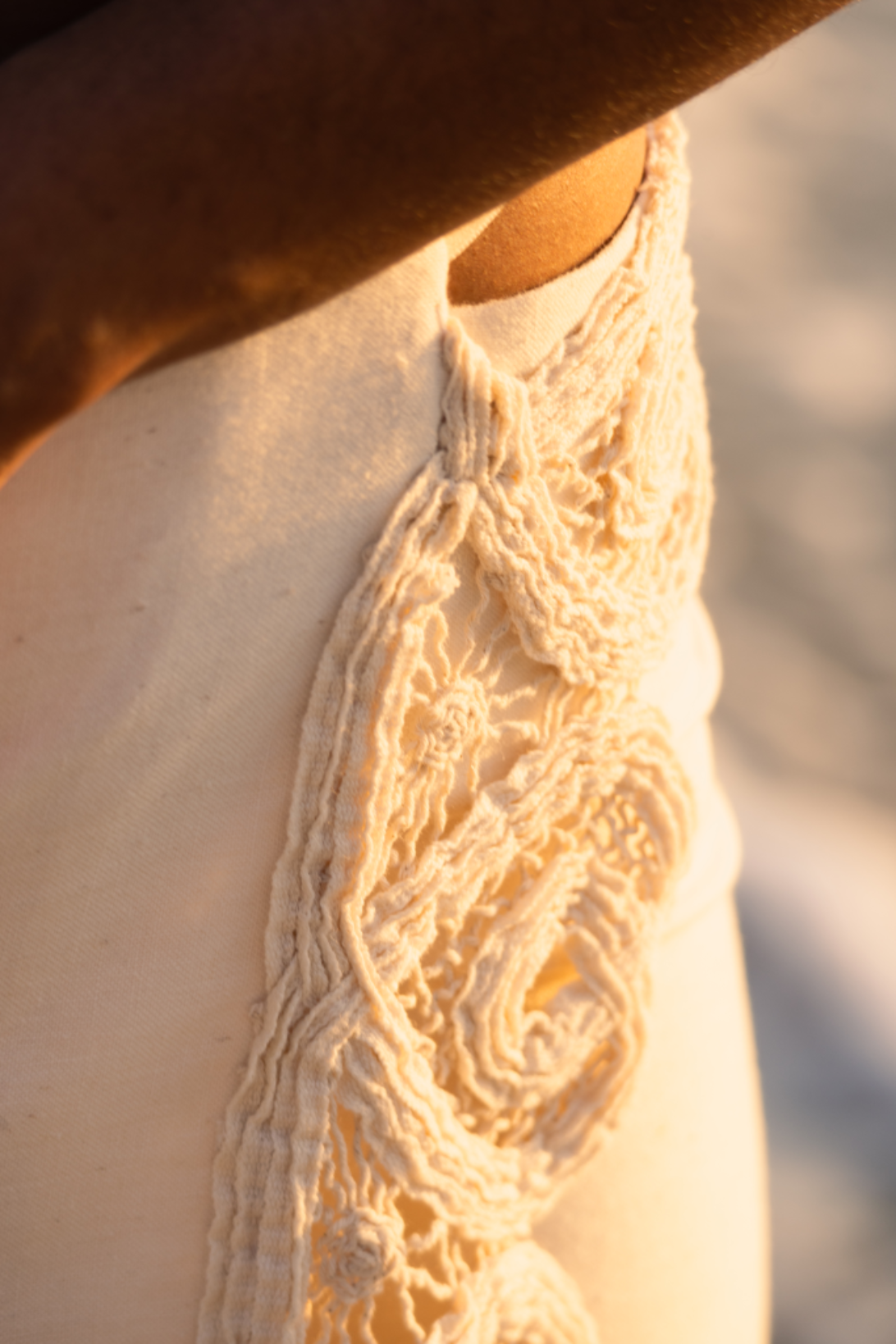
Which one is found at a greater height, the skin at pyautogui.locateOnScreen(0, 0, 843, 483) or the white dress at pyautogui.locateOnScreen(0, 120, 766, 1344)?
the skin at pyautogui.locateOnScreen(0, 0, 843, 483)

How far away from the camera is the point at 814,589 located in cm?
210

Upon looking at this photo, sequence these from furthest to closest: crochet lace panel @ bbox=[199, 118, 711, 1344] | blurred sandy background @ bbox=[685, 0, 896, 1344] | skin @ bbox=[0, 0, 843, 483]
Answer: blurred sandy background @ bbox=[685, 0, 896, 1344], crochet lace panel @ bbox=[199, 118, 711, 1344], skin @ bbox=[0, 0, 843, 483]

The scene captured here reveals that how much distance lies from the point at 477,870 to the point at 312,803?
0.10m

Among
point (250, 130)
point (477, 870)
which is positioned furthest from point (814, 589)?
point (250, 130)

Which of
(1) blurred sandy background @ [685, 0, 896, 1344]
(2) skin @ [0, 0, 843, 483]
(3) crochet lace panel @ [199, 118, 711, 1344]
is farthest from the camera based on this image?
(1) blurred sandy background @ [685, 0, 896, 1344]

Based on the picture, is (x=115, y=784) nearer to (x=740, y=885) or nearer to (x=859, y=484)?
(x=740, y=885)

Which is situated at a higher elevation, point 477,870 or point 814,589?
point 814,589

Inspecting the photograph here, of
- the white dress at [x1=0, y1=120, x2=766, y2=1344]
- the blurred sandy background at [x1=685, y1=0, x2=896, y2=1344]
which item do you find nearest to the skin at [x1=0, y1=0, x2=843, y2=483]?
the white dress at [x1=0, y1=120, x2=766, y2=1344]

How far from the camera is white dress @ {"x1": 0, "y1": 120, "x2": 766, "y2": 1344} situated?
1.57ft

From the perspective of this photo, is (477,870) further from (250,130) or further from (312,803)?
(250,130)

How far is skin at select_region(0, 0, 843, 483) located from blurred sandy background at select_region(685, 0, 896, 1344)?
1690 mm

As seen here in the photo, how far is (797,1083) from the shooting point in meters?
1.83

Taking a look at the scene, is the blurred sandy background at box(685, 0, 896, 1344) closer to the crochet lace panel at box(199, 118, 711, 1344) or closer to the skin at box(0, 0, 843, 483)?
the crochet lace panel at box(199, 118, 711, 1344)

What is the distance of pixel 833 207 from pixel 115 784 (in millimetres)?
1922
